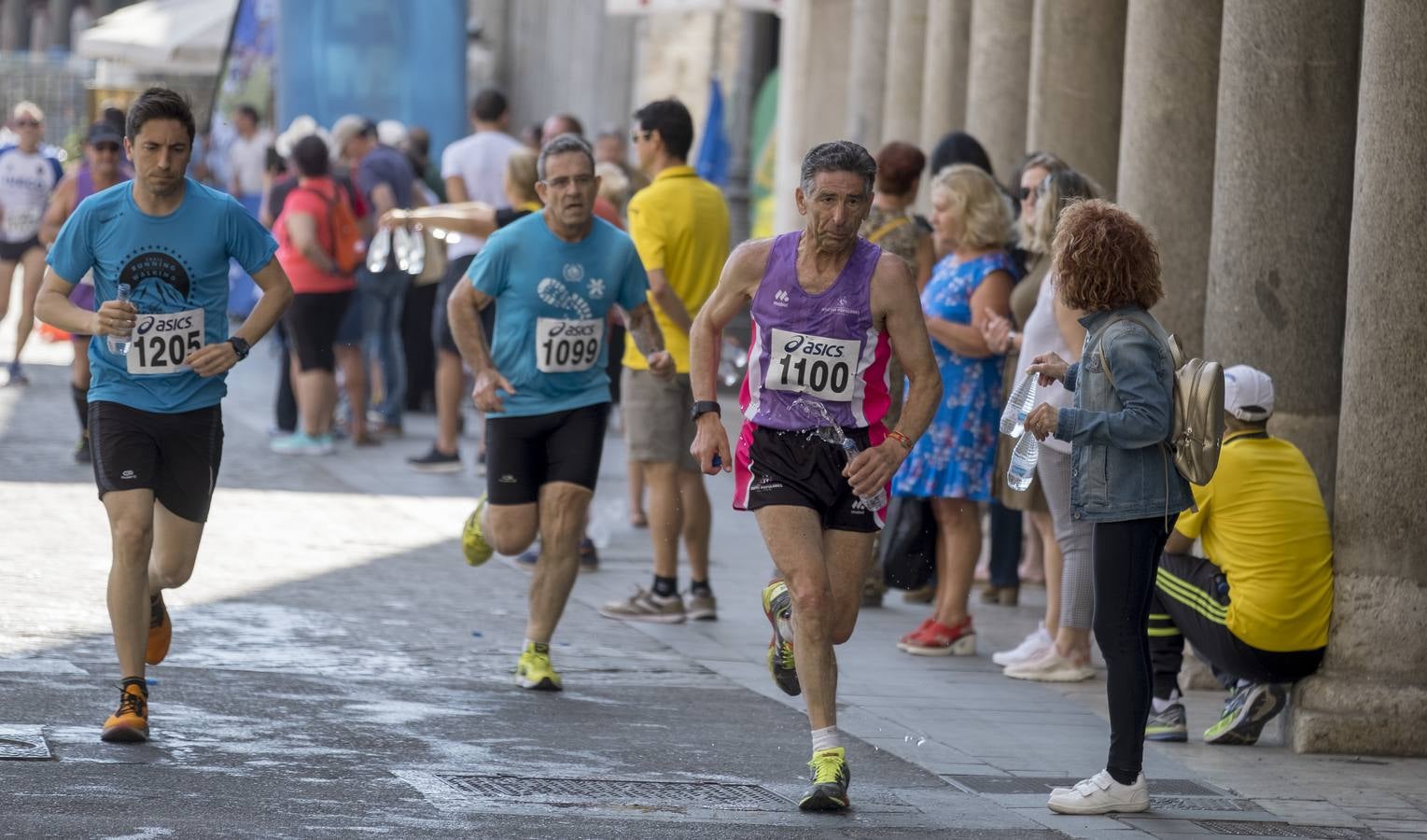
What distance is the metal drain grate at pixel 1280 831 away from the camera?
6.12 meters

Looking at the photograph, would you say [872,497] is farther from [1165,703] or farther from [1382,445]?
[1382,445]

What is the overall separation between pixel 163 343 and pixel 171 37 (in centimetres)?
2271

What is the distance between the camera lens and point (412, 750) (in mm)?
6539

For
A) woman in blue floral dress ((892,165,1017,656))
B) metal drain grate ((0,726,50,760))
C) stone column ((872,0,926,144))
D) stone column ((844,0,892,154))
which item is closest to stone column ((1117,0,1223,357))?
woman in blue floral dress ((892,165,1017,656))

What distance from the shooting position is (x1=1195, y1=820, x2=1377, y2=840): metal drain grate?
20.1ft

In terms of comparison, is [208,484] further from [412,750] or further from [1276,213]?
[1276,213]

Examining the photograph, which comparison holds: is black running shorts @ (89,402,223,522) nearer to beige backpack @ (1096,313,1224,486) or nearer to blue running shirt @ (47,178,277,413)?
blue running shirt @ (47,178,277,413)

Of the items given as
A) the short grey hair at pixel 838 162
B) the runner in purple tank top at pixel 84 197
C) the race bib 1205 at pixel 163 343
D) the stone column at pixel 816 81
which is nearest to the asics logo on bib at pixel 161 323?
the race bib 1205 at pixel 163 343

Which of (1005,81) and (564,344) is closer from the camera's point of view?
(564,344)

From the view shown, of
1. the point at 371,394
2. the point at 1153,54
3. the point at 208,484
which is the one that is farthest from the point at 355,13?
the point at 208,484

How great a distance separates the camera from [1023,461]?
6.64 meters

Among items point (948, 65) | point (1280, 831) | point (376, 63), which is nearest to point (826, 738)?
point (1280, 831)

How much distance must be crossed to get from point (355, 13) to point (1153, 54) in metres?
16.2

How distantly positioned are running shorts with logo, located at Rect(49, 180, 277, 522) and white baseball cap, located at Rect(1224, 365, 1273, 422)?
3168 mm
